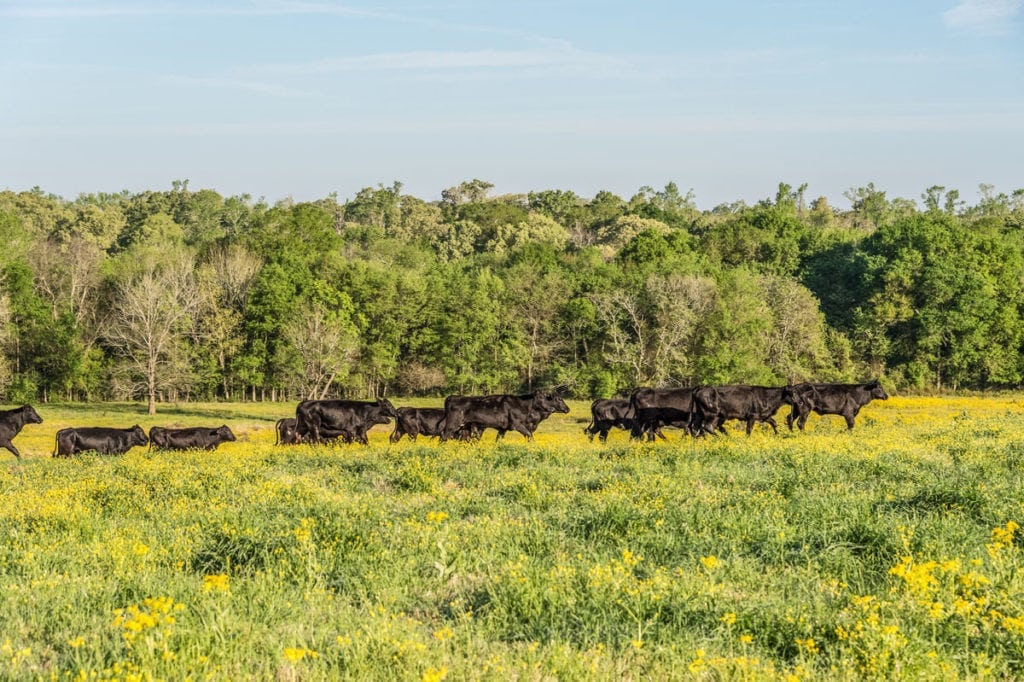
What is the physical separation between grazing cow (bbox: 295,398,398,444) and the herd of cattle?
0.03m

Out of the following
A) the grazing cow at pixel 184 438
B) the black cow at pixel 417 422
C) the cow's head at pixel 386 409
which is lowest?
the grazing cow at pixel 184 438

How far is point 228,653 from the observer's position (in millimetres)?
Answer: 6625

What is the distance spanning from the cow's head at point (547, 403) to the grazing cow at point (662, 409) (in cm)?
292

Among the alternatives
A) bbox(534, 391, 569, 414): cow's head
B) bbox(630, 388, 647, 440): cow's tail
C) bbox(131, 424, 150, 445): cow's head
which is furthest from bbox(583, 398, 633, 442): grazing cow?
bbox(131, 424, 150, 445): cow's head

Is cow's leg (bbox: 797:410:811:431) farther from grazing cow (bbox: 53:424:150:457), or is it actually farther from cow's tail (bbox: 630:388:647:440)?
grazing cow (bbox: 53:424:150:457)

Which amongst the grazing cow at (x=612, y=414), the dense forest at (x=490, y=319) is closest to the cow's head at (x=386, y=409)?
the grazing cow at (x=612, y=414)

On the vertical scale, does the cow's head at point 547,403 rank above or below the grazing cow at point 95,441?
above

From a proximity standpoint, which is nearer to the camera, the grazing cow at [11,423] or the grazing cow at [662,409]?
the grazing cow at [662,409]

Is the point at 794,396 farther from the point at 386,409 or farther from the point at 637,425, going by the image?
the point at 386,409

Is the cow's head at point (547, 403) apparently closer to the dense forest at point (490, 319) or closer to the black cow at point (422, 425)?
the black cow at point (422, 425)

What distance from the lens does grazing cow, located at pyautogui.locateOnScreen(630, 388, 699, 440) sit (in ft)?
99.0

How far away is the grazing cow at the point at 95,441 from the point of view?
97.1ft

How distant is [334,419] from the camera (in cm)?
3086

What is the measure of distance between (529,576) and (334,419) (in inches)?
923
